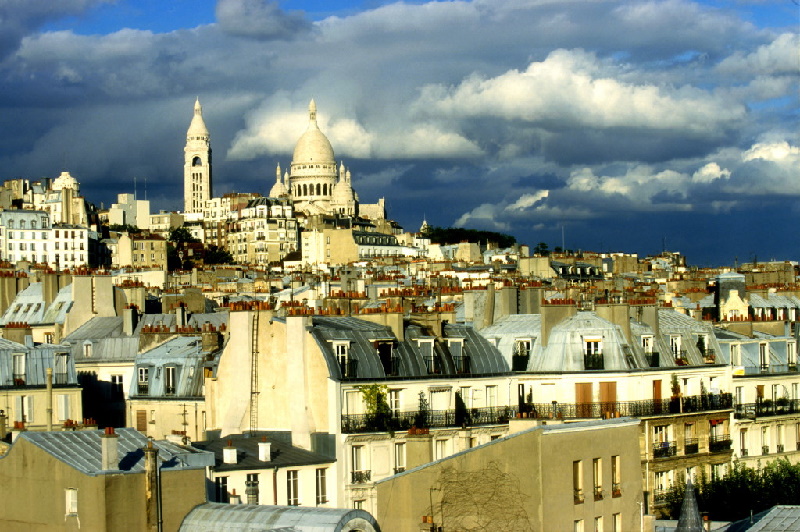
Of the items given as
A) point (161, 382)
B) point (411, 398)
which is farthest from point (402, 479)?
point (161, 382)

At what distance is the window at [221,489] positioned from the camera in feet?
117

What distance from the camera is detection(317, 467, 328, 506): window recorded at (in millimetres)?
40188

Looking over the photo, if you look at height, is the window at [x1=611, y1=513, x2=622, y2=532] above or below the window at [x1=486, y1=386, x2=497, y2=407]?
below

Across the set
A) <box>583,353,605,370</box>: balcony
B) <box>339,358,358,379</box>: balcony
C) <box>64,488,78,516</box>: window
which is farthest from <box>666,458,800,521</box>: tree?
<box>64,488,78,516</box>: window

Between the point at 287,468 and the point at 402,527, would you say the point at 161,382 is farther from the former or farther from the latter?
the point at 402,527

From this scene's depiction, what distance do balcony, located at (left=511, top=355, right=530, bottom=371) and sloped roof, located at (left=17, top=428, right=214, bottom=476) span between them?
55.5 feet

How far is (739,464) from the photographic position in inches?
1917

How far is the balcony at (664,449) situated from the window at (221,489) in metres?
14.3

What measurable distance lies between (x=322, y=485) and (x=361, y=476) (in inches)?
44.1

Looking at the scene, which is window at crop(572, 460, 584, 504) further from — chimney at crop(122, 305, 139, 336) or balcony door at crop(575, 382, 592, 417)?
chimney at crop(122, 305, 139, 336)

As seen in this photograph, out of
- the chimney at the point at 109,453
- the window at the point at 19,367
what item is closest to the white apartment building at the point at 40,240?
the window at the point at 19,367

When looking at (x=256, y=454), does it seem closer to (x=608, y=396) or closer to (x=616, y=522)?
(x=616, y=522)

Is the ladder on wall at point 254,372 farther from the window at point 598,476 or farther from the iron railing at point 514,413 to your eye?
the window at point 598,476

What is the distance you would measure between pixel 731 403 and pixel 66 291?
29.5 meters
